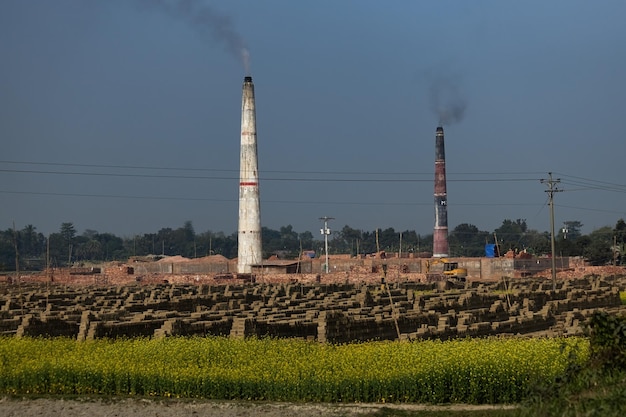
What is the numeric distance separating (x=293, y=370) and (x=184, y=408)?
7.38ft

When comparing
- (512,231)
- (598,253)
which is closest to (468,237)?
(512,231)

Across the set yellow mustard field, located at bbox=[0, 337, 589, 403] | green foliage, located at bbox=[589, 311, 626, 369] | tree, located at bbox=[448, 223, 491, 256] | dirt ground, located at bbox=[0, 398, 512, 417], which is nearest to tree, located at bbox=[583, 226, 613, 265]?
tree, located at bbox=[448, 223, 491, 256]

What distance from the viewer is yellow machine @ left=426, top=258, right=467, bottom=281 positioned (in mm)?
69562

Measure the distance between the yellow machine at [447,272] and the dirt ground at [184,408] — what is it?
1906 inches

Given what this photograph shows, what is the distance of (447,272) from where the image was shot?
7556 cm

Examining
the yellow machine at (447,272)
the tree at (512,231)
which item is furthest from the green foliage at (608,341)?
the tree at (512,231)

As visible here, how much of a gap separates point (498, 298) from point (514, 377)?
26.6m

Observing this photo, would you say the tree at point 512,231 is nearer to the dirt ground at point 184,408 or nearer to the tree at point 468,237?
the tree at point 468,237

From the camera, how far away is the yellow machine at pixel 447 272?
228 feet

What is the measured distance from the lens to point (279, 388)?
20.0 metres

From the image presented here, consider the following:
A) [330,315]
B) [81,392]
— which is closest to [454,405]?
[81,392]

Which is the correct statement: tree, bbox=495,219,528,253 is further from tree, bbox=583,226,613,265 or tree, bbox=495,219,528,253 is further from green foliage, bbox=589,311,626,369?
green foliage, bbox=589,311,626,369

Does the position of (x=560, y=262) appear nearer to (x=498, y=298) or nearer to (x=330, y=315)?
(x=498, y=298)

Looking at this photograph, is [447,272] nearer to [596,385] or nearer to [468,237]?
[596,385]
